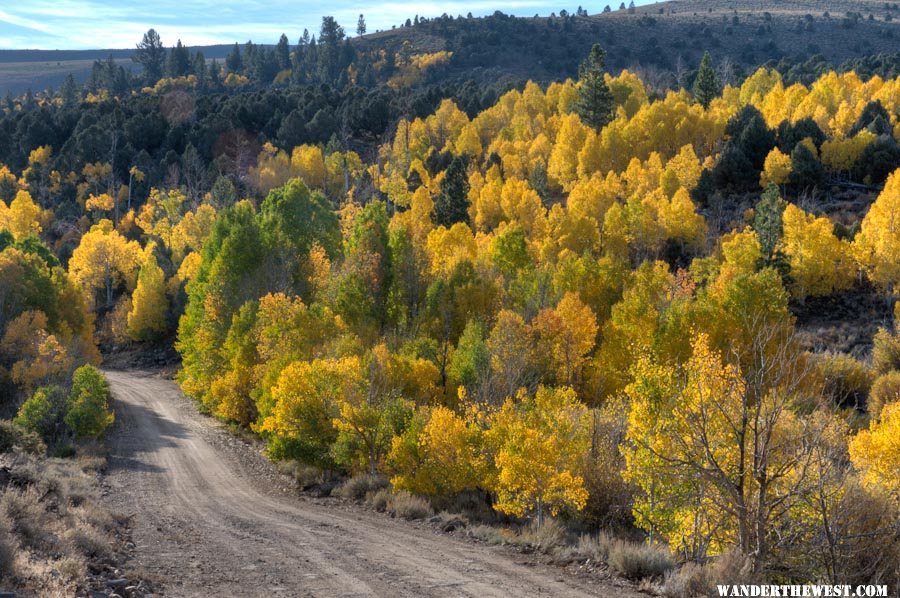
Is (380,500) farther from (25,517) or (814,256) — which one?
(814,256)

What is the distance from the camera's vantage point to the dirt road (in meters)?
16.8

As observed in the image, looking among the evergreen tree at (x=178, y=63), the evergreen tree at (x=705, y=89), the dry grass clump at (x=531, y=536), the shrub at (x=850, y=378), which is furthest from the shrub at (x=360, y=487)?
the evergreen tree at (x=178, y=63)

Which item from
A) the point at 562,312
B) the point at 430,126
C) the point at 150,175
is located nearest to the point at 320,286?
the point at 562,312

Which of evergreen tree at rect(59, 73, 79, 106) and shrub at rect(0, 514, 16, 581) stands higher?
evergreen tree at rect(59, 73, 79, 106)

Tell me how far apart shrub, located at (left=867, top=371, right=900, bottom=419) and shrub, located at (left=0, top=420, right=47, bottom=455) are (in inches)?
1546

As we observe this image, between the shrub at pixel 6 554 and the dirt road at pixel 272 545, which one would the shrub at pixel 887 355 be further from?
the shrub at pixel 6 554

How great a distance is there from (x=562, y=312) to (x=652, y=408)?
65.5 ft

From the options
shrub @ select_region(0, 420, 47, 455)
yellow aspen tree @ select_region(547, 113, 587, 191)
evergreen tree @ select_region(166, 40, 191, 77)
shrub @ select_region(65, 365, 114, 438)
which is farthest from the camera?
evergreen tree @ select_region(166, 40, 191, 77)

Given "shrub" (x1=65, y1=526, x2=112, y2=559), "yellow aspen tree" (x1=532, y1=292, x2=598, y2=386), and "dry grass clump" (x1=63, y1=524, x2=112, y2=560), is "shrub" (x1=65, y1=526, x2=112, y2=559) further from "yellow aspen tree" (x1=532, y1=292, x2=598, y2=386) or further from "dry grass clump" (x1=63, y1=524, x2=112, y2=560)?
"yellow aspen tree" (x1=532, y1=292, x2=598, y2=386)

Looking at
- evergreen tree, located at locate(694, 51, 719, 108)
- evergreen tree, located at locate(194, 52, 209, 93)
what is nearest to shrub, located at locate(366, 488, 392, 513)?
evergreen tree, located at locate(694, 51, 719, 108)

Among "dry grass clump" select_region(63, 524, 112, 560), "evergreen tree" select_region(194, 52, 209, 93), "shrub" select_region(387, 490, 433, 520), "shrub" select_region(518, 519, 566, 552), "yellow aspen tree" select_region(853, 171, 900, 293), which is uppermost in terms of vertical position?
"evergreen tree" select_region(194, 52, 209, 93)

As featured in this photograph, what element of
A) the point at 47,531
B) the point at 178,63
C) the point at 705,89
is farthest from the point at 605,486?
the point at 178,63

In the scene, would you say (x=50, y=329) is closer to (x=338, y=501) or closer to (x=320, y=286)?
(x=320, y=286)

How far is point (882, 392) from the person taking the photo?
3819 centimetres
